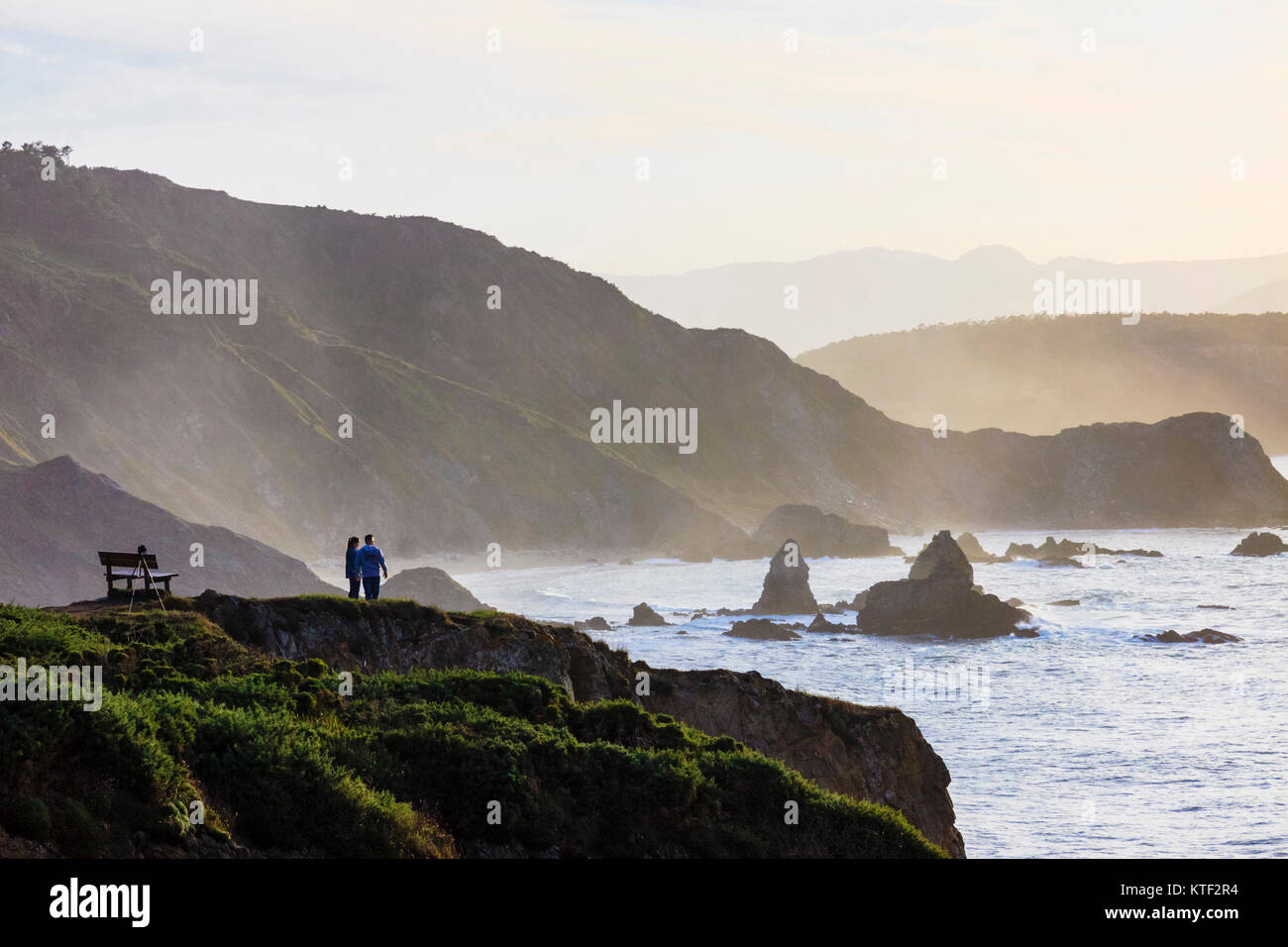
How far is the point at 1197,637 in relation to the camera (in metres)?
72.2

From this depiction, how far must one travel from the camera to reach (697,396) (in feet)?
641

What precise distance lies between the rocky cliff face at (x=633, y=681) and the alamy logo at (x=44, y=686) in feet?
27.6

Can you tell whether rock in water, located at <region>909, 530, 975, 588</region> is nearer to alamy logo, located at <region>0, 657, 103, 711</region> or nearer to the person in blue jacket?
the person in blue jacket

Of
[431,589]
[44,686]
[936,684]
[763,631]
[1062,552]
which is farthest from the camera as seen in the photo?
[1062,552]

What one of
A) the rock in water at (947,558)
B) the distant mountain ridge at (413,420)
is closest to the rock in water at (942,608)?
the rock in water at (947,558)

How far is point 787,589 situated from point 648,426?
341 feet

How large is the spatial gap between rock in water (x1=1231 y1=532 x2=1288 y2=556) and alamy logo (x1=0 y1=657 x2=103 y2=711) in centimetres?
12340

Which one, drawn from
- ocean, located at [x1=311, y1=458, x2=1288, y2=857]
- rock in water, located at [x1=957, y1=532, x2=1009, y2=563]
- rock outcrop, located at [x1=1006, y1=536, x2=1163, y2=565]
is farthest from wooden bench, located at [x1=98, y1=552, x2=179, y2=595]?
rock outcrop, located at [x1=1006, y1=536, x2=1163, y2=565]

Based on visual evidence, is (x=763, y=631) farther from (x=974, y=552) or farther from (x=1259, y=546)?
(x=1259, y=546)

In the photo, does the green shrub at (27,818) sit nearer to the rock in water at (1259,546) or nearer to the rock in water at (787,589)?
the rock in water at (787,589)

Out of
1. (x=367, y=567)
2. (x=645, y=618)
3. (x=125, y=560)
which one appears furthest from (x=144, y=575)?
(x=645, y=618)

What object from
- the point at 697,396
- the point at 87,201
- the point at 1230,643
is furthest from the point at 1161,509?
the point at 87,201
